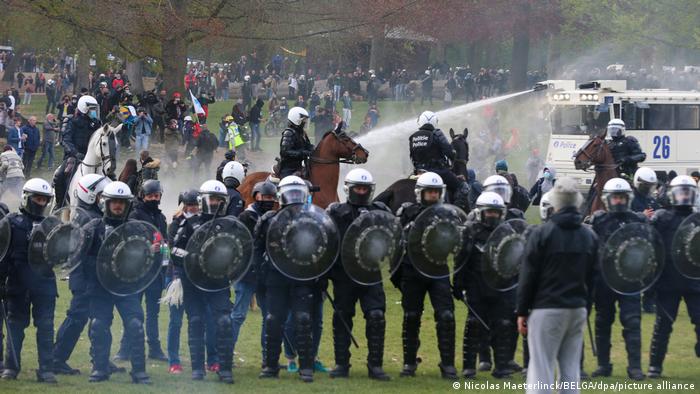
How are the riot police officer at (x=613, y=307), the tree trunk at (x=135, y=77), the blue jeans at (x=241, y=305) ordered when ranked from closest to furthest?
the riot police officer at (x=613, y=307) < the blue jeans at (x=241, y=305) < the tree trunk at (x=135, y=77)

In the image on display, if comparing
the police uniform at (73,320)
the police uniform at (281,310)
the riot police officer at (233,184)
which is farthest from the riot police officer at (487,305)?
the police uniform at (73,320)

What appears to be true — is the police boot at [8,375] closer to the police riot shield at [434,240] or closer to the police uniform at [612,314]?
the police riot shield at [434,240]

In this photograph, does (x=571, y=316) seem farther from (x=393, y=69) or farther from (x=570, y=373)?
(x=393, y=69)

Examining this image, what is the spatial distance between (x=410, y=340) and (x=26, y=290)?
3.67m

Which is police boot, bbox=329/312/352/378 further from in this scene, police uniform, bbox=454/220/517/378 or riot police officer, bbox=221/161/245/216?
riot police officer, bbox=221/161/245/216

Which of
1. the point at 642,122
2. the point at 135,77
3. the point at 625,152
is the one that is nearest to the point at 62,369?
the point at 625,152

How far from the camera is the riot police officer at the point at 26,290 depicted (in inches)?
472

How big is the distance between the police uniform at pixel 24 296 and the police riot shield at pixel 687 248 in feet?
19.8

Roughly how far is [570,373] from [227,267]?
3518 millimetres

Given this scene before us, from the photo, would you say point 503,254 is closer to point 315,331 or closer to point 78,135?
point 315,331

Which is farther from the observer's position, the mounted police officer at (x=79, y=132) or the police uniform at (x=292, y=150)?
the mounted police officer at (x=79, y=132)

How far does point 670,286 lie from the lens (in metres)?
12.9

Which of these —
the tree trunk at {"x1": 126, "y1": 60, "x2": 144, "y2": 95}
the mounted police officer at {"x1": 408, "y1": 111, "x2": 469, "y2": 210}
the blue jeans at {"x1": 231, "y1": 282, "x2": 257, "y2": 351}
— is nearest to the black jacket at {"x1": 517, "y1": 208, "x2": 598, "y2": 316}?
the blue jeans at {"x1": 231, "y1": 282, "x2": 257, "y2": 351}

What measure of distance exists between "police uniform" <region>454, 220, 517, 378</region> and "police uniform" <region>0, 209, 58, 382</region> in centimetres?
396
